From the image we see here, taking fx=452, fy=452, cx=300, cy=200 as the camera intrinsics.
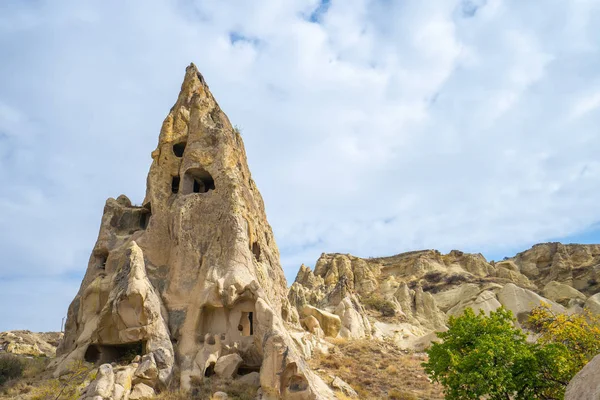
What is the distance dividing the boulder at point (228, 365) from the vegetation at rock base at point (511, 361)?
6851 millimetres

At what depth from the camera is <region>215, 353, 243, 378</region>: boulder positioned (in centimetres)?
1566

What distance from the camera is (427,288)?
66250 millimetres

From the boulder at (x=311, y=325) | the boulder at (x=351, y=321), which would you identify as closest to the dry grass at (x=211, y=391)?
the boulder at (x=311, y=325)

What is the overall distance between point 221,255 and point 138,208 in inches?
289

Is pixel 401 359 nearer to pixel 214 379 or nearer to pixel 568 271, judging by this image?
pixel 214 379

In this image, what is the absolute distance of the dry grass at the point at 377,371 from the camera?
20.1m

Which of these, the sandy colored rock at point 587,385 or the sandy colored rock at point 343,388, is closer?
the sandy colored rock at point 587,385

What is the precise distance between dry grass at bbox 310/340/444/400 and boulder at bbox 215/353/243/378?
504cm

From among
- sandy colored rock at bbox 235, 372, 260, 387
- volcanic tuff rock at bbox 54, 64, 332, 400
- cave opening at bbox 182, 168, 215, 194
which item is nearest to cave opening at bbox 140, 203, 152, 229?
volcanic tuff rock at bbox 54, 64, 332, 400

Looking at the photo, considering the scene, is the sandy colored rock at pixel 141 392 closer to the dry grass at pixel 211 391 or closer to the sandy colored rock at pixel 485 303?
the dry grass at pixel 211 391

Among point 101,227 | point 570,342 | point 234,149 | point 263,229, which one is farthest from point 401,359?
point 101,227

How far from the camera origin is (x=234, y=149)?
883 inches

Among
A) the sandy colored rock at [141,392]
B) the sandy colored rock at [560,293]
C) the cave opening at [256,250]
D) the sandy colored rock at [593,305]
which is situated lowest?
the sandy colored rock at [141,392]

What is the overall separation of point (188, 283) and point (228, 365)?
415cm
